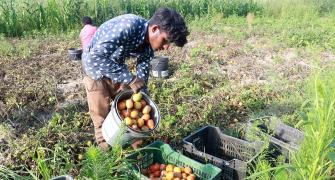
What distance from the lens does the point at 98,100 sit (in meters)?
3.48

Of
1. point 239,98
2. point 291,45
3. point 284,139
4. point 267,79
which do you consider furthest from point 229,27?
point 284,139

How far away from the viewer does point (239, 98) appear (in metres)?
5.03

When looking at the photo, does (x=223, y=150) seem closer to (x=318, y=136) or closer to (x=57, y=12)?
(x=318, y=136)

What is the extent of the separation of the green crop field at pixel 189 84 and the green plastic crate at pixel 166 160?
0.12 meters

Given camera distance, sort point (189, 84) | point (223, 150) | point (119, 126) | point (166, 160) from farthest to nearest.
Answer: point (189, 84) < point (223, 150) < point (166, 160) < point (119, 126)

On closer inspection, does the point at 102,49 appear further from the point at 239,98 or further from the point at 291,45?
the point at 291,45

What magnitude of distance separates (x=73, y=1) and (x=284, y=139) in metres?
6.55

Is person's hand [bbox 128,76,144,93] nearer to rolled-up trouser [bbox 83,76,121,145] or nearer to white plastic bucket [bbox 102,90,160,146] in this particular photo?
white plastic bucket [bbox 102,90,160,146]

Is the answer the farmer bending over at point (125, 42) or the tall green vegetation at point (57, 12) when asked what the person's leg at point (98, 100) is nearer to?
the farmer bending over at point (125, 42)

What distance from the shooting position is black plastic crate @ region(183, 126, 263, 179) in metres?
3.15

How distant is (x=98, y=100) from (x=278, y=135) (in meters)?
1.85

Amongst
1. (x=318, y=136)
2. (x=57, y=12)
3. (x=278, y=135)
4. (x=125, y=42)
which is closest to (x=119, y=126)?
(x=125, y=42)

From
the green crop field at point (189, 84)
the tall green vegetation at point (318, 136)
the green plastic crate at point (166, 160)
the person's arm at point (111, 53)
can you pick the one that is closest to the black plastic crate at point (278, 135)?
the green crop field at point (189, 84)

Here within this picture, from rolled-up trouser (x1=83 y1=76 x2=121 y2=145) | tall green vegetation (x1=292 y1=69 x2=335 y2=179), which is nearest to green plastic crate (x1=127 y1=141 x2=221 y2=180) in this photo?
rolled-up trouser (x1=83 y1=76 x2=121 y2=145)
